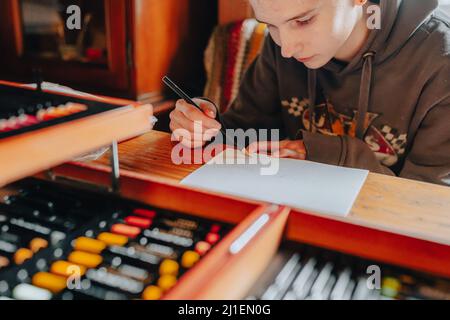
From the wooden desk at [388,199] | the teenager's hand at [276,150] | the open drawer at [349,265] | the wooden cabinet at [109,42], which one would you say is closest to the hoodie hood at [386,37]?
the teenager's hand at [276,150]

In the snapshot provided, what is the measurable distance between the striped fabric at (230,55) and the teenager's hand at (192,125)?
3.20 ft

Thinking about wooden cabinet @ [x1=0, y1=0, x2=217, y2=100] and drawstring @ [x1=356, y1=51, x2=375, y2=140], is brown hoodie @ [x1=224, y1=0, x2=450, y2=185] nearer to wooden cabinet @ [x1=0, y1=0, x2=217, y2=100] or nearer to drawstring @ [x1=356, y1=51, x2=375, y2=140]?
drawstring @ [x1=356, y1=51, x2=375, y2=140]

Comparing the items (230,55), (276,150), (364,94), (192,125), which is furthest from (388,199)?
(230,55)

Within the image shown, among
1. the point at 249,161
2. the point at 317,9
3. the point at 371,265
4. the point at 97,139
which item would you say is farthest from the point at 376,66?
the point at 97,139

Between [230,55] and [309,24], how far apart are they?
1.07 m

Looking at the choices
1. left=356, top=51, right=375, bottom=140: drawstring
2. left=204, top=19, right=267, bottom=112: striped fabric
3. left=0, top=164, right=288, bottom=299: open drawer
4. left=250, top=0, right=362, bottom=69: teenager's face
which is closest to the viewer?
left=0, top=164, right=288, bottom=299: open drawer

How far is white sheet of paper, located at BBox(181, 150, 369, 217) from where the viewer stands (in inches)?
28.1

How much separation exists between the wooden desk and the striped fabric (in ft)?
Result: 3.68

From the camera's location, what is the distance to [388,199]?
2.45 ft

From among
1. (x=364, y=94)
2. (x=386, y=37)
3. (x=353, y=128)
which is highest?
(x=386, y=37)

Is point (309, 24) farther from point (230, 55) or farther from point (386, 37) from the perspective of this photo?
point (230, 55)

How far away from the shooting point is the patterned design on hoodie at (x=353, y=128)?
4.19ft

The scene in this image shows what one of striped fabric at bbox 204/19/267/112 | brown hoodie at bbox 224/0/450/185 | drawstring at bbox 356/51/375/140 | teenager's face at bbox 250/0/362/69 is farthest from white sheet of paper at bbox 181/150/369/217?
striped fabric at bbox 204/19/267/112

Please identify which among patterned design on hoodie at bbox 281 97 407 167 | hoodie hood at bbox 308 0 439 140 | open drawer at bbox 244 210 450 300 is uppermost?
hoodie hood at bbox 308 0 439 140
